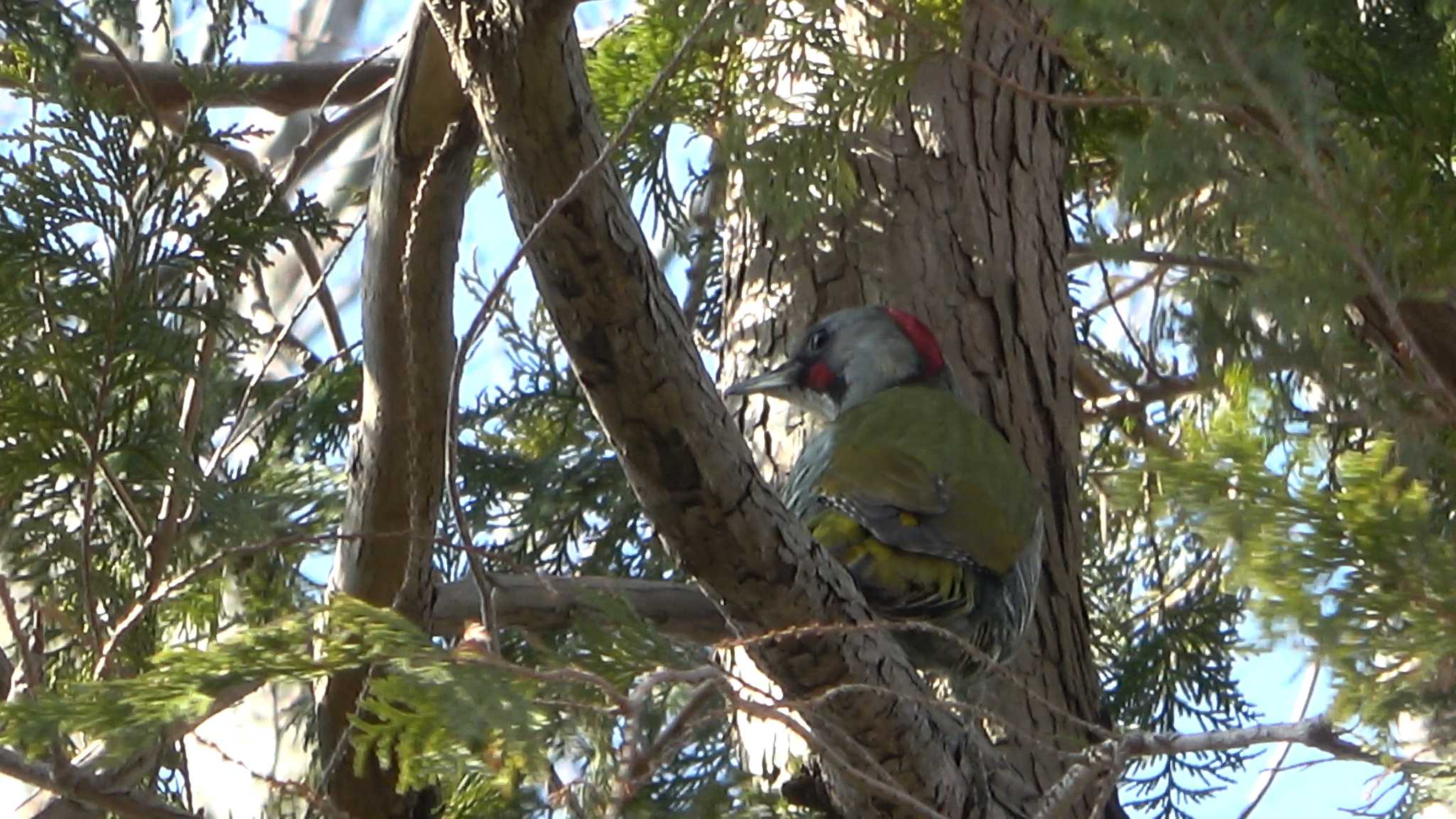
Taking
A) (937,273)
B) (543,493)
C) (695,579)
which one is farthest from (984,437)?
(695,579)

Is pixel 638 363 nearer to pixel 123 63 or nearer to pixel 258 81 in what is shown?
pixel 258 81

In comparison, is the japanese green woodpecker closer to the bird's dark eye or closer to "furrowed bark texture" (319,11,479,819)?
the bird's dark eye

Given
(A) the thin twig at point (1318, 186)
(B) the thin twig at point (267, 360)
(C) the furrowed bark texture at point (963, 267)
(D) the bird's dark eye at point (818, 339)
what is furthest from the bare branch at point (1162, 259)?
(B) the thin twig at point (267, 360)

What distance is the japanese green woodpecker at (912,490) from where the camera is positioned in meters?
3.58

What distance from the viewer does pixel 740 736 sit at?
393cm

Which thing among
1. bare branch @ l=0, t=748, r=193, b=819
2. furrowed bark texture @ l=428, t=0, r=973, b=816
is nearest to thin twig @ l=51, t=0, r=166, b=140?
furrowed bark texture @ l=428, t=0, r=973, b=816

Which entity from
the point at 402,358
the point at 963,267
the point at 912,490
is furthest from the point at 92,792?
the point at 963,267

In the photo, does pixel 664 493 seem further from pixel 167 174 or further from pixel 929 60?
pixel 929 60

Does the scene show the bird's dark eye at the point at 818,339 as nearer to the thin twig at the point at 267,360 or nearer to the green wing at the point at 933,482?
the green wing at the point at 933,482

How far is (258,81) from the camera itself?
3.88 m

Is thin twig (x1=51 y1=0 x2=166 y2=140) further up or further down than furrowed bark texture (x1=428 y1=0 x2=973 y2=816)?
further up

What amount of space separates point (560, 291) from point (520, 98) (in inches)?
10.8

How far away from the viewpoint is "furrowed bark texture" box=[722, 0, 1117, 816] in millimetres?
4230

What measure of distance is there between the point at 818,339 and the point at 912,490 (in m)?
0.59
